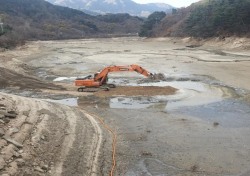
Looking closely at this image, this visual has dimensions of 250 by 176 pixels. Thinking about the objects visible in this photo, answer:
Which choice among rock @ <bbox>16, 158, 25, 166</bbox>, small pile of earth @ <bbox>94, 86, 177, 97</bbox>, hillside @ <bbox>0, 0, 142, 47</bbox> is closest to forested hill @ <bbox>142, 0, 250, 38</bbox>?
small pile of earth @ <bbox>94, 86, 177, 97</bbox>

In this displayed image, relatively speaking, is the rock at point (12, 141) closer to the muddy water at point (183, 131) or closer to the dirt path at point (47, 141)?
the dirt path at point (47, 141)

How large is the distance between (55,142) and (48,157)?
1.46m

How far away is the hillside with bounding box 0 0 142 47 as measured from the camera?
120312 millimetres

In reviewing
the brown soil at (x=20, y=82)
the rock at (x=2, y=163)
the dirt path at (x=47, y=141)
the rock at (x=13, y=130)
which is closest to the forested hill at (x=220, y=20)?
the brown soil at (x=20, y=82)

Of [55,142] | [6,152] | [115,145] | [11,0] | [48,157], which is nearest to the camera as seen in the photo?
[6,152]

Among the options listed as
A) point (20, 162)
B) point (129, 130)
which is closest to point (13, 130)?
point (20, 162)

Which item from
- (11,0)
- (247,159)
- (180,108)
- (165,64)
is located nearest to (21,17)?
(11,0)

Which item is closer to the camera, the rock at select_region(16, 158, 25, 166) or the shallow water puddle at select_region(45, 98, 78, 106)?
the rock at select_region(16, 158, 25, 166)

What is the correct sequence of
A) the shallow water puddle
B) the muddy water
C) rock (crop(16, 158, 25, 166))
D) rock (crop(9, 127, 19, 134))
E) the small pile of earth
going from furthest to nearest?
the small pile of earth, the shallow water puddle, rock (crop(9, 127, 19, 134)), the muddy water, rock (crop(16, 158, 25, 166))

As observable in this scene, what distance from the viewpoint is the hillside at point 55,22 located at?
12031 centimetres

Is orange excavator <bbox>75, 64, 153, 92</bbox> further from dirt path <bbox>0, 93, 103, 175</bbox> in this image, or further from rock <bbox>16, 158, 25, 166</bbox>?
rock <bbox>16, 158, 25, 166</bbox>

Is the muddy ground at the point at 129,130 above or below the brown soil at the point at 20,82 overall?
above

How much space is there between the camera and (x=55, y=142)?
13781mm

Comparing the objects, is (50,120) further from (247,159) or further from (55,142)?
(247,159)
